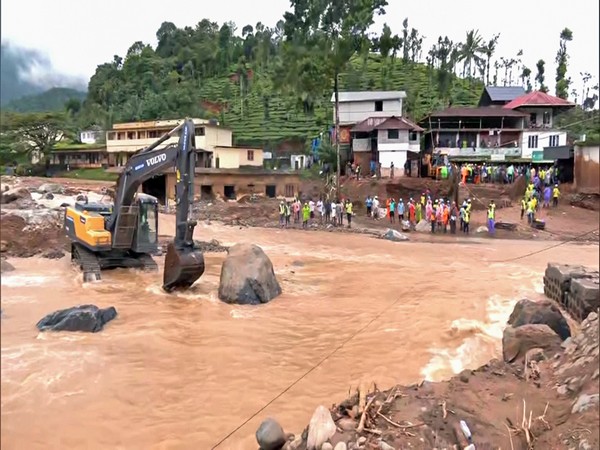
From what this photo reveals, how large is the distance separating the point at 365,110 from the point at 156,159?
2198 cm

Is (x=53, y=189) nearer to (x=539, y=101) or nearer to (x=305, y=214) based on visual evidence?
(x=305, y=214)

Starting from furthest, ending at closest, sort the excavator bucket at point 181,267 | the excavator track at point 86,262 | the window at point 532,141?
the window at point 532,141 < the excavator track at point 86,262 < the excavator bucket at point 181,267

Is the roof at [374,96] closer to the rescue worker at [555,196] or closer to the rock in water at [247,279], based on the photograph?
the rescue worker at [555,196]

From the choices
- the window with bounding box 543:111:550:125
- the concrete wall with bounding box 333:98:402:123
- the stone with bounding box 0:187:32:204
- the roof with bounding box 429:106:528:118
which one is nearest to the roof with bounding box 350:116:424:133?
the concrete wall with bounding box 333:98:402:123

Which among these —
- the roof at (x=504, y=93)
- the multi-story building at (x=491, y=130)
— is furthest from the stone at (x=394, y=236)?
the roof at (x=504, y=93)

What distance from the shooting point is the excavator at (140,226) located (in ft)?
26.2

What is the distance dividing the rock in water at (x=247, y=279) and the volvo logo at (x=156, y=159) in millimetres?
1801

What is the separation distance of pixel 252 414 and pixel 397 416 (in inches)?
48.8

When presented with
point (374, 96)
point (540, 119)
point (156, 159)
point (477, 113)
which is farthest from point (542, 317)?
point (540, 119)

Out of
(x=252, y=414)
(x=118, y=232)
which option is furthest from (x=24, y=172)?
(x=118, y=232)

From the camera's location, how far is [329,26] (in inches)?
170

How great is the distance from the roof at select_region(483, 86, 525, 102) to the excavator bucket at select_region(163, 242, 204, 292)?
30744mm

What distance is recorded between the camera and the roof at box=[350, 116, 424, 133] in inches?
1019

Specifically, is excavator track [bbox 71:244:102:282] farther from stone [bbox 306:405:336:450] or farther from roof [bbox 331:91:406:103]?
roof [bbox 331:91:406:103]
